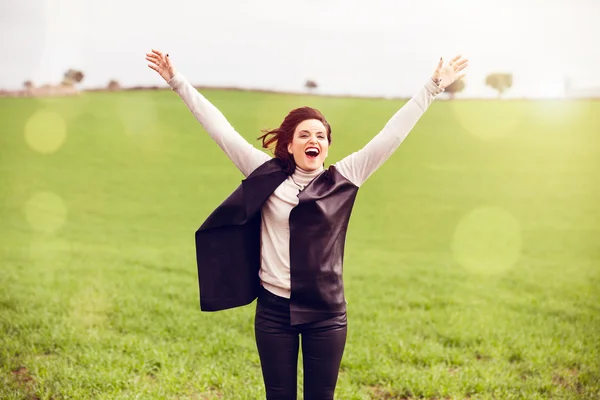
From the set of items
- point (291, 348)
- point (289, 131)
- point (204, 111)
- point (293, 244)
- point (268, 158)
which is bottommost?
point (291, 348)

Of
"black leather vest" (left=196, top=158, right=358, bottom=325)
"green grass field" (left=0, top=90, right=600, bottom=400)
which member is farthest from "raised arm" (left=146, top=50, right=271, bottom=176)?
"green grass field" (left=0, top=90, right=600, bottom=400)

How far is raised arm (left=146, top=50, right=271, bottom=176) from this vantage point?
3008 mm

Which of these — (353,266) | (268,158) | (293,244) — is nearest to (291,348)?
(293,244)

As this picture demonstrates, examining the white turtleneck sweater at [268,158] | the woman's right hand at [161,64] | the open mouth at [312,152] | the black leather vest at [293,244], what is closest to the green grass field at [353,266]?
the black leather vest at [293,244]

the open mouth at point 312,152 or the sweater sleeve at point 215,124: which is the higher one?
the sweater sleeve at point 215,124

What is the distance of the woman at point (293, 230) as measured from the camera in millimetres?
2871

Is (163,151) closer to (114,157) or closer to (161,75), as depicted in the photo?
(114,157)

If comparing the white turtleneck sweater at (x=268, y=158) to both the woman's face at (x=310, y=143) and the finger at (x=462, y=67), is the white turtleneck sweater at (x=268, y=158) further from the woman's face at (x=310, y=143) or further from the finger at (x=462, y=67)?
the finger at (x=462, y=67)

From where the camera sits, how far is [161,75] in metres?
3.08

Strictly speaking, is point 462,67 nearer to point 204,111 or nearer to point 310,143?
point 310,143

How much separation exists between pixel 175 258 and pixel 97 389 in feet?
18.3

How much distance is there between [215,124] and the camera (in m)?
3.01

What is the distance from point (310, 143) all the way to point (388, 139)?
39 centimetres

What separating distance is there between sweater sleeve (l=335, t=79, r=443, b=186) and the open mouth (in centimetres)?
13
